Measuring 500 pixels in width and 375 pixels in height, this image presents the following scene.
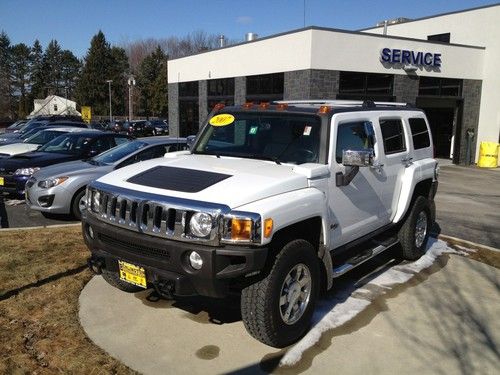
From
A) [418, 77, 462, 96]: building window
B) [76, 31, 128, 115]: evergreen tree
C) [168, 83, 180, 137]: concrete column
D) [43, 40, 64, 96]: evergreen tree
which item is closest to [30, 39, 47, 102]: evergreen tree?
[43, 40, 64, 96]: evergreen tree

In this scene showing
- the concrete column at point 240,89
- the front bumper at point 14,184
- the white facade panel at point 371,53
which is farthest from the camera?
the concrete column at point 240,89

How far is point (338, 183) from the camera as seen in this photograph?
4453 mm

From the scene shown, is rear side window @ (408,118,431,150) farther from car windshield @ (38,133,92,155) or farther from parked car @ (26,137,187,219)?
car windshield @ (38,133,92,155)

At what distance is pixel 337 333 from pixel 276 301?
0.86 metres

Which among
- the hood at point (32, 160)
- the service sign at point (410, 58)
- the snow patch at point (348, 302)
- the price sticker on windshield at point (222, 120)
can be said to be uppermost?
the service sign at point (410, 58)

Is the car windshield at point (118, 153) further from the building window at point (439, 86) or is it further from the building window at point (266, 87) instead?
the building window at point (439, 86)

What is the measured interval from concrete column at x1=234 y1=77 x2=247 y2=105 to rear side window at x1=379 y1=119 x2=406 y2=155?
49.7 ft

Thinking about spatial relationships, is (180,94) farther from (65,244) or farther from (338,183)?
(338,183)

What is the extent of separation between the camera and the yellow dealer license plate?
12.3 feet

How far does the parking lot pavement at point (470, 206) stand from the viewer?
8.47m

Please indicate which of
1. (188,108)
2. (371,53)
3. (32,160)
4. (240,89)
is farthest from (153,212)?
(188,108)

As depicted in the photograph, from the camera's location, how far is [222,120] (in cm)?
523

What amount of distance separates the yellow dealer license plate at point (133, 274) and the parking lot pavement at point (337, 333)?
524 millimetres

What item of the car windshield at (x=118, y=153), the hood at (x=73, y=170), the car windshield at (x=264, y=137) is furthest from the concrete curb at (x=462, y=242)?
the hood at (x=73, y=170)
